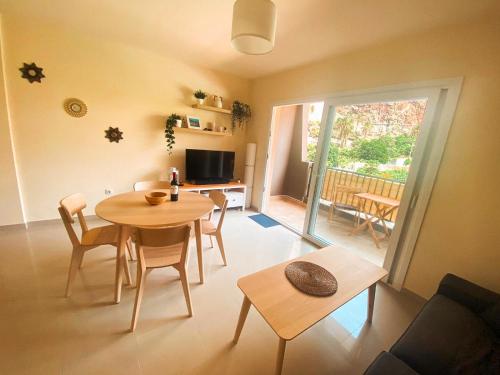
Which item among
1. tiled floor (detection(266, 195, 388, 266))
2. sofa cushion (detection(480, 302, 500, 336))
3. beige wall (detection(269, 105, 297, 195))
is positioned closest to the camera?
sofa cushion (detection(480, 302, 500, 336))

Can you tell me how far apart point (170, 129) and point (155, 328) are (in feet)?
9.07

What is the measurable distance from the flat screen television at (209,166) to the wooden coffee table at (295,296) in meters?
2.50

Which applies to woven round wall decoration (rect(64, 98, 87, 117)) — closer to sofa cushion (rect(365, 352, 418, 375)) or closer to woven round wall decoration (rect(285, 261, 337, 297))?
woven round wall decoration (rect(285, 261, 337, 297))

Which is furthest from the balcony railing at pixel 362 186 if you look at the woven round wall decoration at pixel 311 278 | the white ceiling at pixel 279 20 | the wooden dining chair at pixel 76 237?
the wooden dining chair at pixel 76 237

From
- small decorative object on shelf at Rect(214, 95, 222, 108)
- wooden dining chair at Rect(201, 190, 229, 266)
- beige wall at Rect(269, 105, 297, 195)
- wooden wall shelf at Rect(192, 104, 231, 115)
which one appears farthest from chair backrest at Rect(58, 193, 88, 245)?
beige wall at Rect(269, 105, 297, 195)

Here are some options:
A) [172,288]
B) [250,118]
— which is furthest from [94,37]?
[172,288]

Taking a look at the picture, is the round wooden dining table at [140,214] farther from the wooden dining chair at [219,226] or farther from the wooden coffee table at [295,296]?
the wooden coffee table at [295,296]

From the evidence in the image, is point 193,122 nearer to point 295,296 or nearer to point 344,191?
point 344,191

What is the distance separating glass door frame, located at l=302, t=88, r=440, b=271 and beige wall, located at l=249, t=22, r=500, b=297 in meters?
0.13

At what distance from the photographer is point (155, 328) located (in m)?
1.48

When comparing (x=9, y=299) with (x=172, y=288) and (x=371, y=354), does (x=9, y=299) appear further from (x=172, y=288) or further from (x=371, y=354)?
(x=371, y=354)

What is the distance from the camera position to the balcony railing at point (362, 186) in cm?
334

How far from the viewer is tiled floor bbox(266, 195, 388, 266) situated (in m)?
2.85

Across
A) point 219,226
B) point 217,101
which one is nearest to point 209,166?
point 217,101
